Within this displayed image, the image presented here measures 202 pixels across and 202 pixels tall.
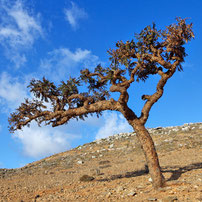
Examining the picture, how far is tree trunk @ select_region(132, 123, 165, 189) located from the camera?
12062mm

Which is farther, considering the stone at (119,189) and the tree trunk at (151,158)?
the stone at (119,189)

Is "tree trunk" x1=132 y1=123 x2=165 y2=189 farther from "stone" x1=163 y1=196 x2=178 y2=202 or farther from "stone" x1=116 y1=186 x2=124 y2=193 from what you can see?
"stone" x1=163 y1=196 x2=178 y2=202

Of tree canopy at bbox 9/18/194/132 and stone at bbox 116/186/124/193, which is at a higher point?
tree canopy at bbox 9/18/194/132

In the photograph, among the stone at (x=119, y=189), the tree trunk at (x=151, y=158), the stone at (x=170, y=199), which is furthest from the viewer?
the stone at (x=119, y=189)

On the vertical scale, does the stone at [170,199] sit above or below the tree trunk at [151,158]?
below

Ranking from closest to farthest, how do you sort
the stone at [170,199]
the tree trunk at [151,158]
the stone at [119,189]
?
the stone at [170,199] < the tree trunk at [151,158] < the stone at [119,189]

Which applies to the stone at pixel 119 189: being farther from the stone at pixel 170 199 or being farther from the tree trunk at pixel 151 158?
the stone at pixel 170 199

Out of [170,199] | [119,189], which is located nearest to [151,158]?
[119,189]

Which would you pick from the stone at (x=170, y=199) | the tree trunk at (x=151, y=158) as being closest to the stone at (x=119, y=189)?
the tree trunk at (x=151, y=158)

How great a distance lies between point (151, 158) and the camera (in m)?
12.4

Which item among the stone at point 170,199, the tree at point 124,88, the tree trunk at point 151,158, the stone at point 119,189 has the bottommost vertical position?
the stone at point 170,199

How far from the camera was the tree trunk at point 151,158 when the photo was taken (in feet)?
39.6

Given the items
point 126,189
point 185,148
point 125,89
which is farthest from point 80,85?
point 185,148

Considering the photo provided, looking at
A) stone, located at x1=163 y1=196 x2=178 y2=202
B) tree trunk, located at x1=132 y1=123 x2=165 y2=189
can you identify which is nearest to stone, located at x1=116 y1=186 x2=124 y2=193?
tree trunk, located at x1=132 y1=123 x2=165 y2=189
